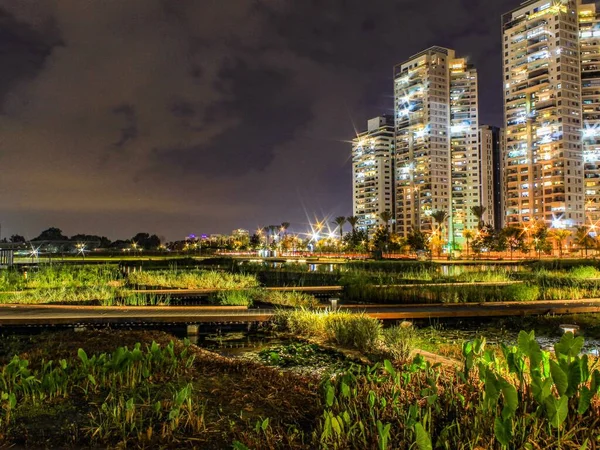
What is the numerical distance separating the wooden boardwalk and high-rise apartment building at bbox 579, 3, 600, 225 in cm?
10104

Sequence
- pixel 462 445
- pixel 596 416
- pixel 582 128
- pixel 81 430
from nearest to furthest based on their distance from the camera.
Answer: pixel 462 445 < pixel 596 416 < pixel 81 430 < pixel 582 128

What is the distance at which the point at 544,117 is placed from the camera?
103750mm

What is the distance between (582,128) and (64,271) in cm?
11056

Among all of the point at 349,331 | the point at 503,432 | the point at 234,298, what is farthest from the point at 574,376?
the point at 234,298

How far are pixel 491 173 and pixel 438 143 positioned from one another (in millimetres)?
27869

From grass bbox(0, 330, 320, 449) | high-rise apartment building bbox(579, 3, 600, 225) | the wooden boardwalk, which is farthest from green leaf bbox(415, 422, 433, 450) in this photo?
high-rise apartment building bbox(579, 3, 600, 225)

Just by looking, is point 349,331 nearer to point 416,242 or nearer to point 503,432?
point 503,432

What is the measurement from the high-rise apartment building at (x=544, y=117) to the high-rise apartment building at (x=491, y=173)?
90.0 feet

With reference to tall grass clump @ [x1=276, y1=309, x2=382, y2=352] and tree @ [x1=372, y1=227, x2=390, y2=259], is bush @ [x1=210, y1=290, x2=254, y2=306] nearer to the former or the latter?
tall grass clump @ [x1=276, y1=309, x2=382, y2=352]

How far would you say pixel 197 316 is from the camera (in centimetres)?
1214

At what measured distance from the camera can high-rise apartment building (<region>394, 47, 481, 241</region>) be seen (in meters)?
125

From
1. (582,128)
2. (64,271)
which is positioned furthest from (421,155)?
(64,271)

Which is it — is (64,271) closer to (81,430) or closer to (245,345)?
(245,345)

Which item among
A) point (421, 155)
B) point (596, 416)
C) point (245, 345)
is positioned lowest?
point (245, 345)
